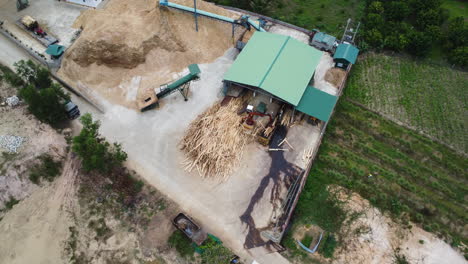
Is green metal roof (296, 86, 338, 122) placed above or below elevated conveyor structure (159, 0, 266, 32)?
below

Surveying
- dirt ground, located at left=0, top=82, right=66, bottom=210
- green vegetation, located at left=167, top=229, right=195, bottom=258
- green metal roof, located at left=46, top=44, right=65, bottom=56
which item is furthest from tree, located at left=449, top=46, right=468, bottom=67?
green metal roof, located at left=46, top=44, right=65, bottom=56

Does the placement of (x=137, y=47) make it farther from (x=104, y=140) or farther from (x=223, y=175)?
(x=223, y=175)

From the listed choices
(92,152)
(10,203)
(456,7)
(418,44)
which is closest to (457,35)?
(418,44)

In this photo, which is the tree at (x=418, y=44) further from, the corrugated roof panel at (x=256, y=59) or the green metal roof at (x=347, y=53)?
the corrugated roof panel at (x=256, y=59)

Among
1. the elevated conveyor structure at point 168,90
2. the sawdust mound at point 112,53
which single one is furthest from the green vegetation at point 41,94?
the elevated conveyor structure at point 168,90

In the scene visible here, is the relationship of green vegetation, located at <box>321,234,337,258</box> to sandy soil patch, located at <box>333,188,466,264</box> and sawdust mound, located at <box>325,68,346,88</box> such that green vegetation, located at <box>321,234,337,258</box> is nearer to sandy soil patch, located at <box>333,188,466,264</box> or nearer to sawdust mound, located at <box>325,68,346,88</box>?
sandy soil patch, located at <box>333,188,466,264</box>

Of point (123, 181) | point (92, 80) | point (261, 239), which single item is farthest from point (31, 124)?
point (261, 239)

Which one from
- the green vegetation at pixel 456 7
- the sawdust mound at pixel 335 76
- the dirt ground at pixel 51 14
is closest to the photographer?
the sawdust mound at pixel 335 76
